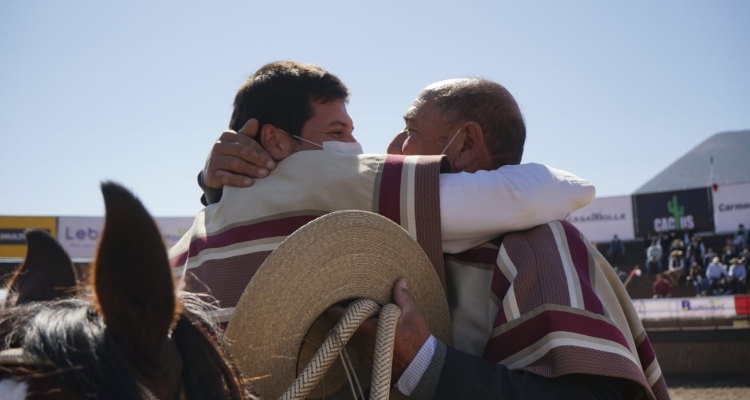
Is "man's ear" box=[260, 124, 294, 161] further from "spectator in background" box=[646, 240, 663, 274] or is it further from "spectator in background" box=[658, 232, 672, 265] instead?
"spectator in background" box=[658, 232, 672, 265]

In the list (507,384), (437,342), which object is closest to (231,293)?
(437,342)

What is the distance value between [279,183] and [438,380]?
28.5 inches

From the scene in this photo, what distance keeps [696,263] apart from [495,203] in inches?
1050

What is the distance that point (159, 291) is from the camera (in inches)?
41.0

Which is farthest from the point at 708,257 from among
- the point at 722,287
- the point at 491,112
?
the point at 491,112

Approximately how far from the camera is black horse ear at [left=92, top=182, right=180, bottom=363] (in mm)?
970

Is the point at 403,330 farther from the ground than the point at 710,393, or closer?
farther from the ground

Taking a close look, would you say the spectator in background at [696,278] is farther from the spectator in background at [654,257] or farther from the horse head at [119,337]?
the horse head at [119,337]

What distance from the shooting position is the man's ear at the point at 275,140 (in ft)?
8.00

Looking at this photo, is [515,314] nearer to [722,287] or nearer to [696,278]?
[722,287]

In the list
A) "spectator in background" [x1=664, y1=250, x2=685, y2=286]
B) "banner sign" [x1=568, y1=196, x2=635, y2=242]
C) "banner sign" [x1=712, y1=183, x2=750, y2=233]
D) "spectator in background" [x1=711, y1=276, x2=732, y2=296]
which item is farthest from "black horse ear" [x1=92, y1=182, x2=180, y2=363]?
"banner sign" [x1=712, y1=183, x2=750, y2=233]

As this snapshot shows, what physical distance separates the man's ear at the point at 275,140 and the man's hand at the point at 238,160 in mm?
Result: 50

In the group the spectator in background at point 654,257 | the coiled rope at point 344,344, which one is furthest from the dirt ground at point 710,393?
the spectator in background at point 654,257

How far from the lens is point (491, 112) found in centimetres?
256
